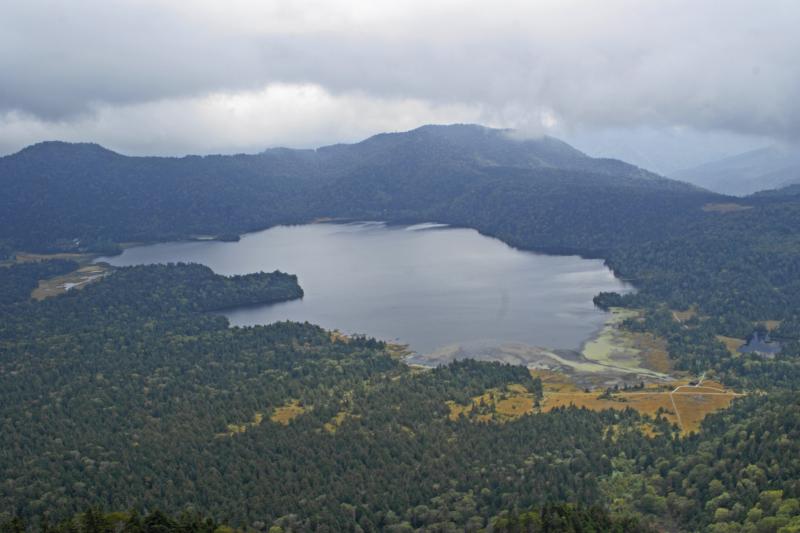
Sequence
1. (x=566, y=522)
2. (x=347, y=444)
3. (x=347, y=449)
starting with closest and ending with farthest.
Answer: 1. (x=566, y=522)
2. (x=347, y=449)
3. (x=347, y=444)

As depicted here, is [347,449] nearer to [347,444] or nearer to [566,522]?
[347,444]

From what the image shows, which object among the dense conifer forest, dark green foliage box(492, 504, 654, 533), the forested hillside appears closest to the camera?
dark green foliage box(492, 504, 654, 533)

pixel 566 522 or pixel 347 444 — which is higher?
pixel 566 522

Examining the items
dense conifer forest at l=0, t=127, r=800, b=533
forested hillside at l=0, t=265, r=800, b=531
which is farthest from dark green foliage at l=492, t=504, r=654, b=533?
forested hillside at l=0, t=265, r=800, b=531

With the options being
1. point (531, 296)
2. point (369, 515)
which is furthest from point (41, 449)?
point (531, 296)

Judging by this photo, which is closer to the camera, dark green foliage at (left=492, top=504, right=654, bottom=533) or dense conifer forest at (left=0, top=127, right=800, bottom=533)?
dark green foliage at (left=492, top=504, right=654, bottom=533)

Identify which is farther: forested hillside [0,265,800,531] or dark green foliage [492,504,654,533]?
forested hillside [0,265,800,531]

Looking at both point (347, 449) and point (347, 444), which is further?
point (347, 444)

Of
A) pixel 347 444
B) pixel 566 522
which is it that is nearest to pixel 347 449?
pixel 347 444

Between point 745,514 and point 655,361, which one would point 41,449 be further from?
point 655,361

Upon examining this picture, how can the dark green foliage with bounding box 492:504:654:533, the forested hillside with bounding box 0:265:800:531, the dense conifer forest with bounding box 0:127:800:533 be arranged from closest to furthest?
the dark green foliage with bounding box 492:504:654:533 < the dense conifer forest with bounding box 0:127:800:533 < the forested hillside with bounding box 0:265:800:531

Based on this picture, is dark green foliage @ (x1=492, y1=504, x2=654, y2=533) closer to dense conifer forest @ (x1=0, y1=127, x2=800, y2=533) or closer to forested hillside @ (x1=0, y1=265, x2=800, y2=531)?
dense conifer forest @ (x1=0, y1=127, x2=800, y2=533)

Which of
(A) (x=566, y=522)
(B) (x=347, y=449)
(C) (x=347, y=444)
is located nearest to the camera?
(A) (x=566, y=522)
